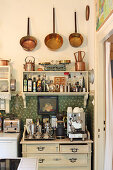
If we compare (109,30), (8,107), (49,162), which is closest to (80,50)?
(109,30)

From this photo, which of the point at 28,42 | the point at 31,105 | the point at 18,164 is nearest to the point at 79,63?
the point at 28,42

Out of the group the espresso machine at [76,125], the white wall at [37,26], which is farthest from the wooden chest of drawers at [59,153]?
the white wall at [37,26]

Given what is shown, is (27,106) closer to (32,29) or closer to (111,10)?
(32,29)

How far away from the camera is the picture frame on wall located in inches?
156

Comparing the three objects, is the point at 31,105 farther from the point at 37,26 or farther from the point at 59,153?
the point at 37,26

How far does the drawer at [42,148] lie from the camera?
3.40 metres

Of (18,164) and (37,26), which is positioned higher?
(37,26)

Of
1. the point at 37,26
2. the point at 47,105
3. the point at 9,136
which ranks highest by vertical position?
the point at 37,26

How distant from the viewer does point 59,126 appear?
3.54m

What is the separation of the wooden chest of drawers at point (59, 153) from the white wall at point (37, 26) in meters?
1.08

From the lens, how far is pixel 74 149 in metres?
3.40

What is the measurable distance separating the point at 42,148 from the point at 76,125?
584 mm

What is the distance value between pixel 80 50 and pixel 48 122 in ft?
4.27

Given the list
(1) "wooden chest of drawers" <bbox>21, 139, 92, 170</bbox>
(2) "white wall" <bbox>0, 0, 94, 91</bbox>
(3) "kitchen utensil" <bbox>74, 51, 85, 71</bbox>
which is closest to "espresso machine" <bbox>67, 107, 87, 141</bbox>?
(1) "wooden chest of drawers" <bbox>21, 139, 92, 170</bbox>
